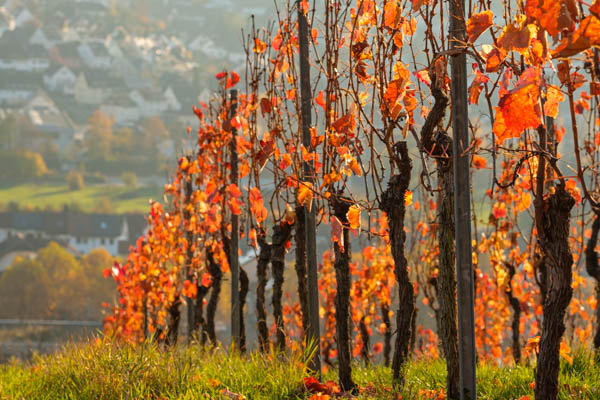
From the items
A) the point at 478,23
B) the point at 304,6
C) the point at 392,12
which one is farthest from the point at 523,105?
the point at 304,6

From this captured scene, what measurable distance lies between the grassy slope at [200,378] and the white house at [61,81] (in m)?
118

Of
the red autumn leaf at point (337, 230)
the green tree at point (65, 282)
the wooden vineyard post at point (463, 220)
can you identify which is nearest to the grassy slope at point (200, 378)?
the wooden vineyard post at point (463, 220)

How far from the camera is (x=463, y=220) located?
220 cm

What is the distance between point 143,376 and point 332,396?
40.0 inches

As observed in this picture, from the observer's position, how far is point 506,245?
6.46 meters

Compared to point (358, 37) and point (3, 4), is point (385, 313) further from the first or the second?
point (3, 4)

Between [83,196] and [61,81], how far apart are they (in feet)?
112

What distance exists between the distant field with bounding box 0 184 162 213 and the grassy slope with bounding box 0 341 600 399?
80.6 metres

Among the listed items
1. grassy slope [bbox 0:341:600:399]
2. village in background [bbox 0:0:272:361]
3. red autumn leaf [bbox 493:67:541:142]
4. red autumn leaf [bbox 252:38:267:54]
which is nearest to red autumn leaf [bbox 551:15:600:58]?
red autumn leaf [bbox 493:67:541:142]

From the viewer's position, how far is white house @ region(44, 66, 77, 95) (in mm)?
112188

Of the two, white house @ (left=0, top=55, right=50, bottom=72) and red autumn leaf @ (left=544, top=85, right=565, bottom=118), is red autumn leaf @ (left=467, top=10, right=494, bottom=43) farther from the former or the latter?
white house @ (left=0, top=55, right=50, bottom=72)

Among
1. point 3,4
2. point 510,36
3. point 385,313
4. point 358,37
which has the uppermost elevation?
point 3,4

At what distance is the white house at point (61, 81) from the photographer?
112 meters

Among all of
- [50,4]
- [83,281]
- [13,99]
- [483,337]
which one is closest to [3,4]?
[50,4]
